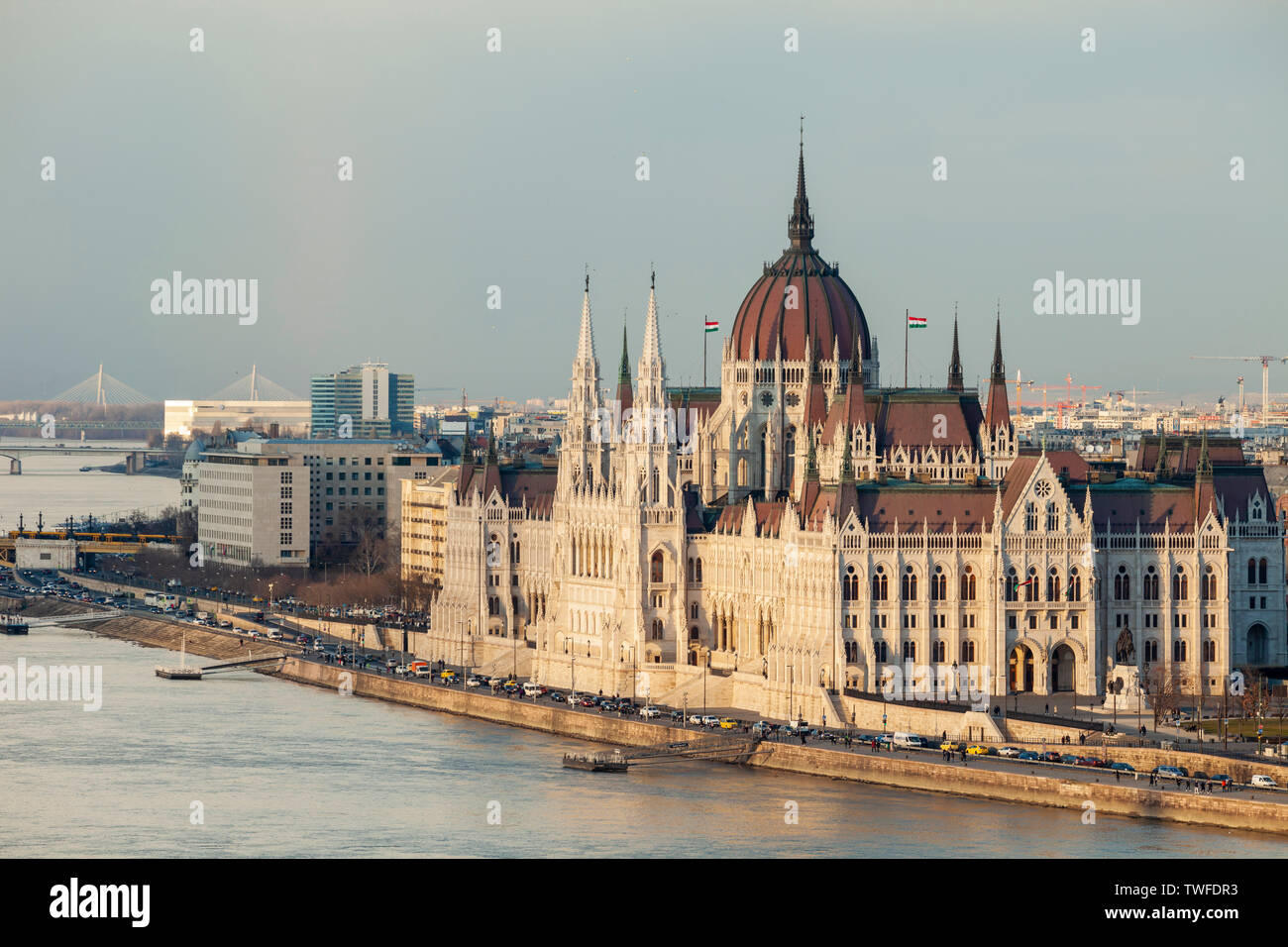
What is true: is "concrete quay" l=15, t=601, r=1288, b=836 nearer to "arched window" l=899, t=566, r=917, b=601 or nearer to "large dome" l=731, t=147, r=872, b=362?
"arched window" l=899, t=566, r=917, b=601

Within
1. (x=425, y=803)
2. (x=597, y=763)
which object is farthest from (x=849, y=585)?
(x=425, y=803)

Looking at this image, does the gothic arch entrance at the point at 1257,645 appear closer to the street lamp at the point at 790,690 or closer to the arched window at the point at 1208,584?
the arched window at the point at 1208,584

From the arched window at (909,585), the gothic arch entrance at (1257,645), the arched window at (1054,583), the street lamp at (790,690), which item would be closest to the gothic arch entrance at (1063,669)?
the arched window at (1054,583)

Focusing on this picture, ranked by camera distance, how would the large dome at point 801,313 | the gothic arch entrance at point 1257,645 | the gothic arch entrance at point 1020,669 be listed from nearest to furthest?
the gothic arch entrance at point 1020,669
the gothic arch entrance at point 1257,645
the large dome at point 801,313

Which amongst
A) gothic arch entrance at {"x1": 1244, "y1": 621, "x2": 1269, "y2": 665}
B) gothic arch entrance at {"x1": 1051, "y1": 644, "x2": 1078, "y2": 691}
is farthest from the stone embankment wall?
gothic arch entrance at {"x1": 1244, "y1": 621, "x2": 1269, "y2": 665}
